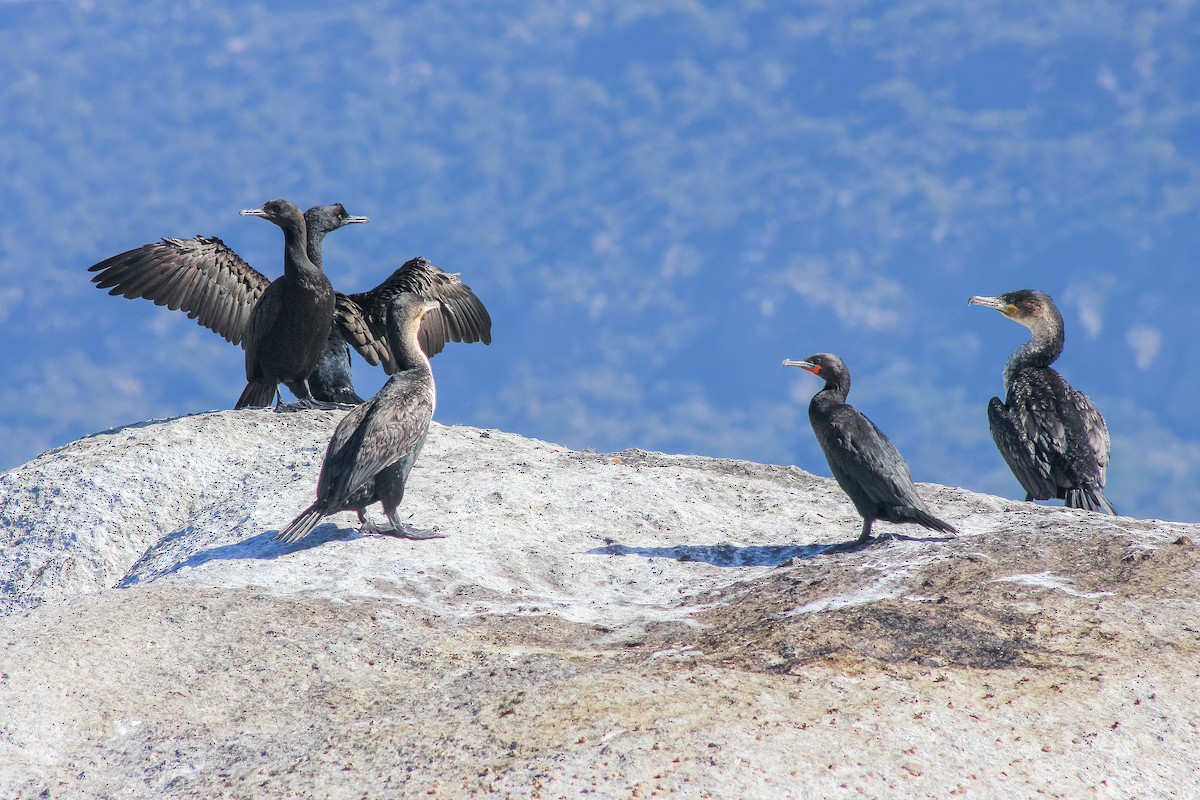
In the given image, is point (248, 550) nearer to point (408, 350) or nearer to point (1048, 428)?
point (408, 350)

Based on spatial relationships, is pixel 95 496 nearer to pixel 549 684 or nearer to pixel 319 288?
pixel 319 288

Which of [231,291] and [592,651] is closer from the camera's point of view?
[592,651]

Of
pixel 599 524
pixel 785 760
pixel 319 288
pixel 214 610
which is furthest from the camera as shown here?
pixel 319 288

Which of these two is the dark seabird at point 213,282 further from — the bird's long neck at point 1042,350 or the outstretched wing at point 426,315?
the bird's long neck at point 1042,350

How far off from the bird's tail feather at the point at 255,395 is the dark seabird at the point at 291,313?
31cm

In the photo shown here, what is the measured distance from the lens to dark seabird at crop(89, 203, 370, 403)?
14.1 meters

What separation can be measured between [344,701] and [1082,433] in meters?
8.05

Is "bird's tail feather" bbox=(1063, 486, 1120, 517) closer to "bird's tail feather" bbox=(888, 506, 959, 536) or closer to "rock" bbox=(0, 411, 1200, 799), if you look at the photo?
"rock" bbox=(0, 411, 1200, 799)

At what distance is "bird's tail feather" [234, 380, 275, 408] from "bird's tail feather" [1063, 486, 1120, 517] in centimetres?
879

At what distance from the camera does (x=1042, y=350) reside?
41.6 ft

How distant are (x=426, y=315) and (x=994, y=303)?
734 centimetres

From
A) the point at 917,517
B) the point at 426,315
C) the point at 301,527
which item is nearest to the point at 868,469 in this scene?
the point at 917,517

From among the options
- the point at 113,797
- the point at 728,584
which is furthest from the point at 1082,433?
the point at 113,797

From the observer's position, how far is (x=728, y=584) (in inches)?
337
